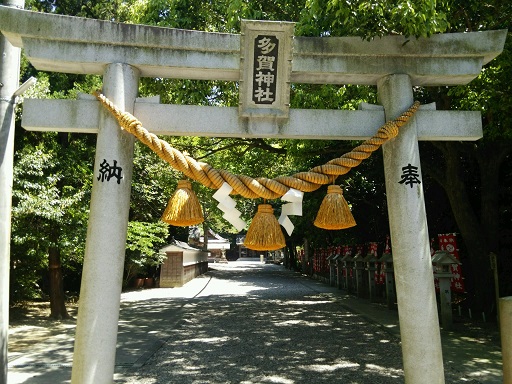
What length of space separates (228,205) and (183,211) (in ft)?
1.28

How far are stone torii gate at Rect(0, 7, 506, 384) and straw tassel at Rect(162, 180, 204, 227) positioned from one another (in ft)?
1.42

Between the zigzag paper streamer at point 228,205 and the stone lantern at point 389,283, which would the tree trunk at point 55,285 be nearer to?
the zigzag paper streamer at point 228,205

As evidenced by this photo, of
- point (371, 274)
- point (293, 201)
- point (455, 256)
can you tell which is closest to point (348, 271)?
point (371, 274)

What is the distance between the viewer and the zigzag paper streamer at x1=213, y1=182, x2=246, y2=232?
3.68 m

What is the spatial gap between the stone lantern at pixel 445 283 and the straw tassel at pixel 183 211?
7700 mm

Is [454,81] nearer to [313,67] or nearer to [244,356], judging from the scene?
[313,67]

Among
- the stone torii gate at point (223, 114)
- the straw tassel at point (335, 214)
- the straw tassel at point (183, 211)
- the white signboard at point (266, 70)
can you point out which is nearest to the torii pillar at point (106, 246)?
the stone torii gate at point (223, 114)

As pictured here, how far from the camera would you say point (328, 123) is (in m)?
4.11

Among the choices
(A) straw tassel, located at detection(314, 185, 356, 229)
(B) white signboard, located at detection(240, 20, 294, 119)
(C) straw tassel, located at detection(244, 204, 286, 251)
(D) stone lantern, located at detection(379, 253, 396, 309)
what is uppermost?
(B) white signboard, located at detection(240, 20, 294, 119)

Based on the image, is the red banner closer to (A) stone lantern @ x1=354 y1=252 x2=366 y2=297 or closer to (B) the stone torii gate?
(A) stone lantern @ x1=354 y1=252 x2=366 y2=297

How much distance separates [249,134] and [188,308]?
35.4 feet

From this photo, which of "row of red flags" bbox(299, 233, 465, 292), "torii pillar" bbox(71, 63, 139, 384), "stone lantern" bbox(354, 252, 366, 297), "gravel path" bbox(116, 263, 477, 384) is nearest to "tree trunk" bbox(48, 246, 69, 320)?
"gravel path" bbox(116, 263, 477, 384)

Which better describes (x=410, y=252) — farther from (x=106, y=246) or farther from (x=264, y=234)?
(x=106, y=246)

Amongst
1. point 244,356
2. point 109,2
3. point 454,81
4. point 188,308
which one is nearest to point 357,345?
point 244,356
